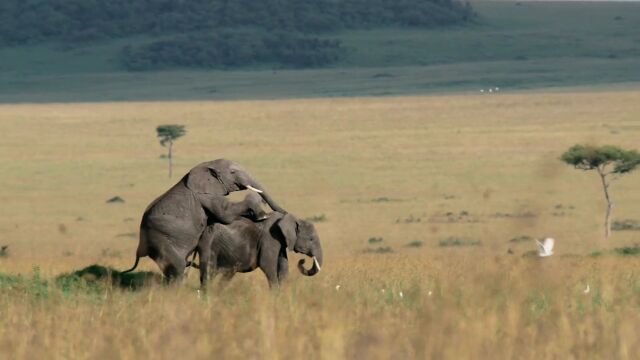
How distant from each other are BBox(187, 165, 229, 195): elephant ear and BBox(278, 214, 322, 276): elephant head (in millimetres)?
520

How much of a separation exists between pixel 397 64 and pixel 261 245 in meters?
120

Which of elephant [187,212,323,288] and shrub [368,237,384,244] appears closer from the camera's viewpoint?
elephant [187,212,323,288]

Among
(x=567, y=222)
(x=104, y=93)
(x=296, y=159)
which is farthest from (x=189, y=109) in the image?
(x=567, y=222)

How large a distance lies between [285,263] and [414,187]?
40.4 m

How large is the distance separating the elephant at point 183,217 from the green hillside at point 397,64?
90.2 metres

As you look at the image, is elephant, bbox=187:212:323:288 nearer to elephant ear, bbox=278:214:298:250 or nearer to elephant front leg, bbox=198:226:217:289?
elephant ear, bbox=278:214:298:250

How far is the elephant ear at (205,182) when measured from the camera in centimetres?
955

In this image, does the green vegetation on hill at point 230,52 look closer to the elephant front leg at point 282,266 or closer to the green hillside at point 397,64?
the green hillside at point 397,64

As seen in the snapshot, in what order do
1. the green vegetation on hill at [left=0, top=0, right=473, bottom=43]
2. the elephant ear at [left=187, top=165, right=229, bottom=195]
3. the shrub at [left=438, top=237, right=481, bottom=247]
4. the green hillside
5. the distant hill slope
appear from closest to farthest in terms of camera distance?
the elephant ear at [left=187, top=165, right=229, bottom=195]
the shrub at [left=438, top=237, right=481, bottom=247]
the green hillside
the distant hill slope
the green vegetation on hill at [left=0, top=0, right=473, bottom=43]

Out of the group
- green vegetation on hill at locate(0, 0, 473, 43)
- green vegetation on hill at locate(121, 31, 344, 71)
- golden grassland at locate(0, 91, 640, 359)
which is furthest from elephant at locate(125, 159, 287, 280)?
green vegetation on hill at locate(0, 0, 473, 43)

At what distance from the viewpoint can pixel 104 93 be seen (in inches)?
4284

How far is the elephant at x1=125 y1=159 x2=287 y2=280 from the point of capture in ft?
30.9

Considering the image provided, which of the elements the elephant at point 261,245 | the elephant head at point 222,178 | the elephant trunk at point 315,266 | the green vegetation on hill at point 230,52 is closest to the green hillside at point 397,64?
the green vegetation on hill at point 230,52

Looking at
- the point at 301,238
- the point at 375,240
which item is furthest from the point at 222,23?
the point at 301,238
